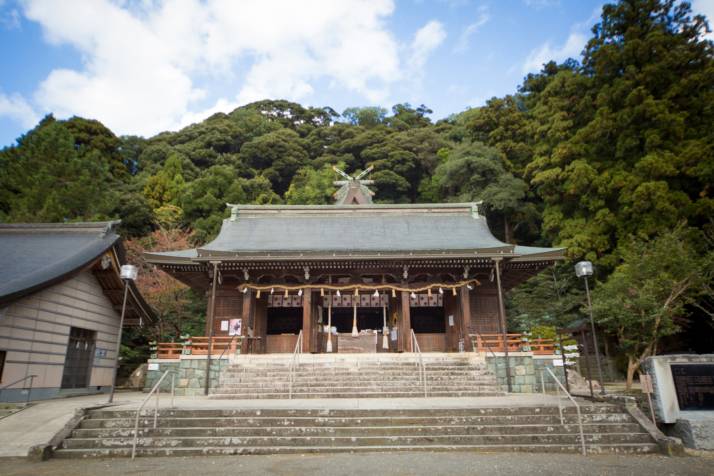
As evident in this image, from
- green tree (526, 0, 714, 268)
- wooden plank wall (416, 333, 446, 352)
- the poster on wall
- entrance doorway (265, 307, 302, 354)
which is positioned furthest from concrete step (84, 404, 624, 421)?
green tree (526, 0, 714, 268)

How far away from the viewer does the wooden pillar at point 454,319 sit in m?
15.8

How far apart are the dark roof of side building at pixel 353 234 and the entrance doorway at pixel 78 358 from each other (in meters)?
3.34

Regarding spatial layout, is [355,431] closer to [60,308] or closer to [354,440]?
[354,440]

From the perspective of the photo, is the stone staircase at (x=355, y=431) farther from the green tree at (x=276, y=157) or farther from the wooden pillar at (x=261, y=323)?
the green tree at (x=276, y=157)

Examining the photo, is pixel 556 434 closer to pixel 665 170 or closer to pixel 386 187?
pixel 665 170

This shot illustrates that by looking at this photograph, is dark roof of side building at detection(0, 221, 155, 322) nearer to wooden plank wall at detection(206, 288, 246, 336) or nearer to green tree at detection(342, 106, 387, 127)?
wooden plank wall at detection(206, 288, 246, 336)

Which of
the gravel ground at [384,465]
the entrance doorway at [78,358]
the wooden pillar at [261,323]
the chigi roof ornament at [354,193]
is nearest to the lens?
the gravel ground at [384,465]

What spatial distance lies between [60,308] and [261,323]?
274 inches

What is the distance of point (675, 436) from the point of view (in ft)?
23.4

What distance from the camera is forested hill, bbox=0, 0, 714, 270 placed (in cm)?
1984

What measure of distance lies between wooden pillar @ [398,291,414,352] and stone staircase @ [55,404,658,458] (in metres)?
7.41

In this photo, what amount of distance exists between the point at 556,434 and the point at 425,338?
10032mm

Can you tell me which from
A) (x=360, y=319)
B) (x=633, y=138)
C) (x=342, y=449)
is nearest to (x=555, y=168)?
(x=633, y=138)

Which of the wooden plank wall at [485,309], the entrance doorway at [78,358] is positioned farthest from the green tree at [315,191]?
the entrance doorway at [78,358]
